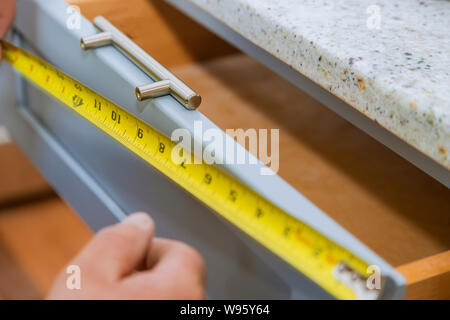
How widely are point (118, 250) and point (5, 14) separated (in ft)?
1.37

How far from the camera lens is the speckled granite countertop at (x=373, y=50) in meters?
0.48

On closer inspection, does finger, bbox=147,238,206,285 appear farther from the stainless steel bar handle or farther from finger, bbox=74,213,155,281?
the stainless steel bar handle

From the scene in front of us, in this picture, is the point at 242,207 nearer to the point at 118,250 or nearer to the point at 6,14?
the point at 118,250

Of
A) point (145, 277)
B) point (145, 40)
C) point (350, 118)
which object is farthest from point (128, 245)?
point (145, 40)

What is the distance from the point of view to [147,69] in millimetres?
554

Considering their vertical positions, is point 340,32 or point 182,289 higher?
point 340,32

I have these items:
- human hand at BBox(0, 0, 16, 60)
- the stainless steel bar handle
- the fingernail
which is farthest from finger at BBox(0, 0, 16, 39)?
the fingernail

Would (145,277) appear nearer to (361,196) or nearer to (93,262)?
(93,262)

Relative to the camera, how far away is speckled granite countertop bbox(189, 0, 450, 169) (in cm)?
48

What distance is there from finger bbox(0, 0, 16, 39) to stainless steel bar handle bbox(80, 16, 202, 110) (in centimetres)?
17

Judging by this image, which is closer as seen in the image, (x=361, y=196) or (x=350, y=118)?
(x=350, y=118)

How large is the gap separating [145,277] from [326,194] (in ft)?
1.10

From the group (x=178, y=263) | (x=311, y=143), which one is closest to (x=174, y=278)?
(x=178, y=263)

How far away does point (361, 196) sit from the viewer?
707 millimetres
